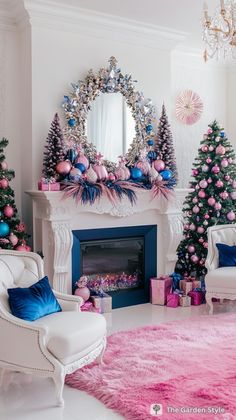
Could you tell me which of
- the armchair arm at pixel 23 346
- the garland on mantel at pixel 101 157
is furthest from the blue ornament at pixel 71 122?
the armchair arm at pixel 23 346

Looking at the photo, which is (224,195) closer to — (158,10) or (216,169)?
(216,169)

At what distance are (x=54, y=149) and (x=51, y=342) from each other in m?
2.58

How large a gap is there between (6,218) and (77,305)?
1.50 meters

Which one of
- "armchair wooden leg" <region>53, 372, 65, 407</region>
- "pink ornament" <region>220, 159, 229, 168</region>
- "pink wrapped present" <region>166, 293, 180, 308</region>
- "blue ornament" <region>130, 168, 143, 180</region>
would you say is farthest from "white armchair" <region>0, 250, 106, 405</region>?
"pink ornament" <region>220, 159, 229, 168</region>

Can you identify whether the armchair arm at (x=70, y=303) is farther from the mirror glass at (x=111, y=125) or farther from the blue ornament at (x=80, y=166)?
the mirror glass at (x=111, y=125)

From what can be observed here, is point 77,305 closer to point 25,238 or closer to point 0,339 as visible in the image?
point 0,339

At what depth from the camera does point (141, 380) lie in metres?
3.64

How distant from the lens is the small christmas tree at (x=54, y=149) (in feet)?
17.7

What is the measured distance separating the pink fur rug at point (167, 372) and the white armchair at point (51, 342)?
254 mm

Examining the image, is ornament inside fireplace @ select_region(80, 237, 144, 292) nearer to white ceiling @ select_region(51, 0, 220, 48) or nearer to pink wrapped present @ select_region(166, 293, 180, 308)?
pink wrapped present @ select_region(166, 293, 180, 308)

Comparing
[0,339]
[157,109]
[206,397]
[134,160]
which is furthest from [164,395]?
[157,109]

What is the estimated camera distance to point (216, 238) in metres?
5.97

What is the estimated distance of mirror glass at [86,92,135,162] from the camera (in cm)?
583

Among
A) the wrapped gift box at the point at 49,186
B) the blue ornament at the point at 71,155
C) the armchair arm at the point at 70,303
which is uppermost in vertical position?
the blue ornament at the point at 71,155
